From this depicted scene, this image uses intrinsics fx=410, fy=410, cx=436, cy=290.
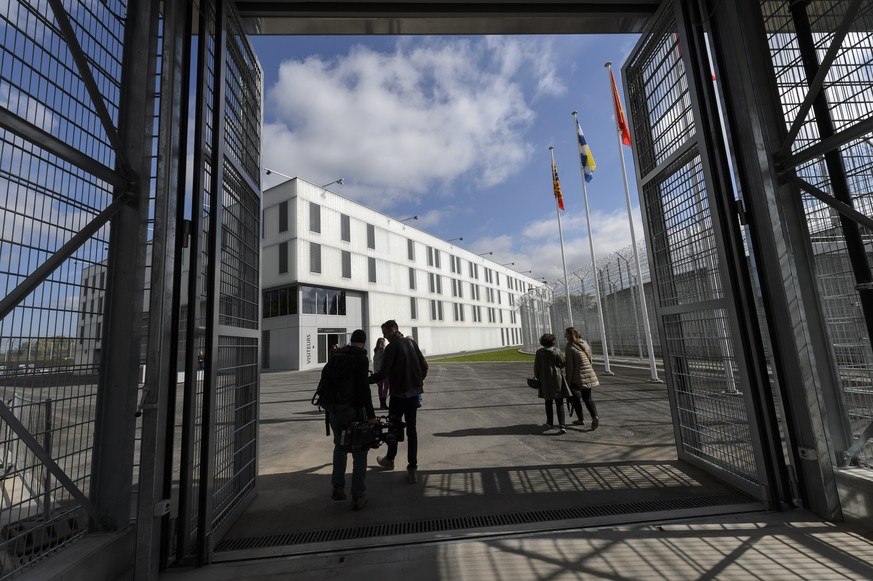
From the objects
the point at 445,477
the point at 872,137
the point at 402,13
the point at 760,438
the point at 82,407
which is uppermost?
the point at 402,13

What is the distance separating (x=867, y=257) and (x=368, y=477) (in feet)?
16.7

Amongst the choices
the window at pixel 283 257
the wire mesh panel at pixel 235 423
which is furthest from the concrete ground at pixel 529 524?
the window at pixel 283 257

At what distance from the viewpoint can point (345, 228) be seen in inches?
1155

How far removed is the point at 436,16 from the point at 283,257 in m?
23.3

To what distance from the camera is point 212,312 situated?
3.19m

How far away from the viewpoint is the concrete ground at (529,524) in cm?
270

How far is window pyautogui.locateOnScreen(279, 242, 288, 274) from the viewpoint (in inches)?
1005

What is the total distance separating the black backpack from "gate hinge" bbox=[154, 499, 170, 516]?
4.56 feet

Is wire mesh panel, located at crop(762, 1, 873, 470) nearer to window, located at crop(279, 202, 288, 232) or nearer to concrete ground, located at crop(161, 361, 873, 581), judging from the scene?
concrete ground, located at crop(161, 361, 873, 581)

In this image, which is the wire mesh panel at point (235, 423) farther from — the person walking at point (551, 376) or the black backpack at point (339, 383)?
the person walking at point (551, 376)

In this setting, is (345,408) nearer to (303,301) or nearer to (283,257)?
(303,301)

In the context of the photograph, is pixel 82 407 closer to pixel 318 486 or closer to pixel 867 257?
pixel 318 486

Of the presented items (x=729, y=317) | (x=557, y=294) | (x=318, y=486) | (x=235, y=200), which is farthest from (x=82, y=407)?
(x=557, y=294)

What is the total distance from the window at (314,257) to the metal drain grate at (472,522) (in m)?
23.9
